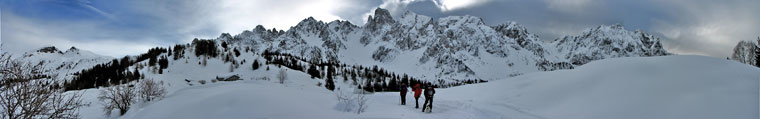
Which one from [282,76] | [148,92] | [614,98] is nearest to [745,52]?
[614,98]

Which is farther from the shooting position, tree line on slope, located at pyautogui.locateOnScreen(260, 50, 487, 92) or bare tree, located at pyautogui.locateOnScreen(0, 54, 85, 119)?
tree line on slope, located at pyautogui.locateOnScreen(260, 50, 487, 92)

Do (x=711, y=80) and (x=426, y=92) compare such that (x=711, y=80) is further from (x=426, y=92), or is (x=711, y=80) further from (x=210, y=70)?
(x=210, y=70)

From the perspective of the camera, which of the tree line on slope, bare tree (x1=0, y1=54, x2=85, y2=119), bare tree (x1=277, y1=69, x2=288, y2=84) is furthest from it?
the tree line on slope

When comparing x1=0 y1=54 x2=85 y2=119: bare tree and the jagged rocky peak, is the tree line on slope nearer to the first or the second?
x1=0 y1=54 x2=85 y2=119: bare tree

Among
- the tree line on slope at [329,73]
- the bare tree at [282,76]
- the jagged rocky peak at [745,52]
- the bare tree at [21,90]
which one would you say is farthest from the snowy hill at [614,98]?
the jagged rocky peak at [745,52]

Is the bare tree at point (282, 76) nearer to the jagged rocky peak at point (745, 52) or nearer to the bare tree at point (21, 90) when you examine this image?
the bare tree at point (21, 90)

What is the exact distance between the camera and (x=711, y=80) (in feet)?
27.5

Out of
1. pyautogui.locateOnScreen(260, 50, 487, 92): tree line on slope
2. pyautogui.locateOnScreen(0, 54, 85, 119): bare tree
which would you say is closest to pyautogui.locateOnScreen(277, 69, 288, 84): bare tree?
pyautogui.locateOnScreen(260, 50, 487, 92): tree line on slope

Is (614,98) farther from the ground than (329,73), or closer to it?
closer to it

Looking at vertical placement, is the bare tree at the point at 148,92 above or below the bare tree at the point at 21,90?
below

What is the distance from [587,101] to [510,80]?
7.86 m

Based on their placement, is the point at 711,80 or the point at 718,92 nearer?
the point at 718,92

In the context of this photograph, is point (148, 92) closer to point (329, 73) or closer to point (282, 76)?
point (282, 76)

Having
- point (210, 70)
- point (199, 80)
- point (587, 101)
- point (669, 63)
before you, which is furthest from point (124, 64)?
point (669, 63)
